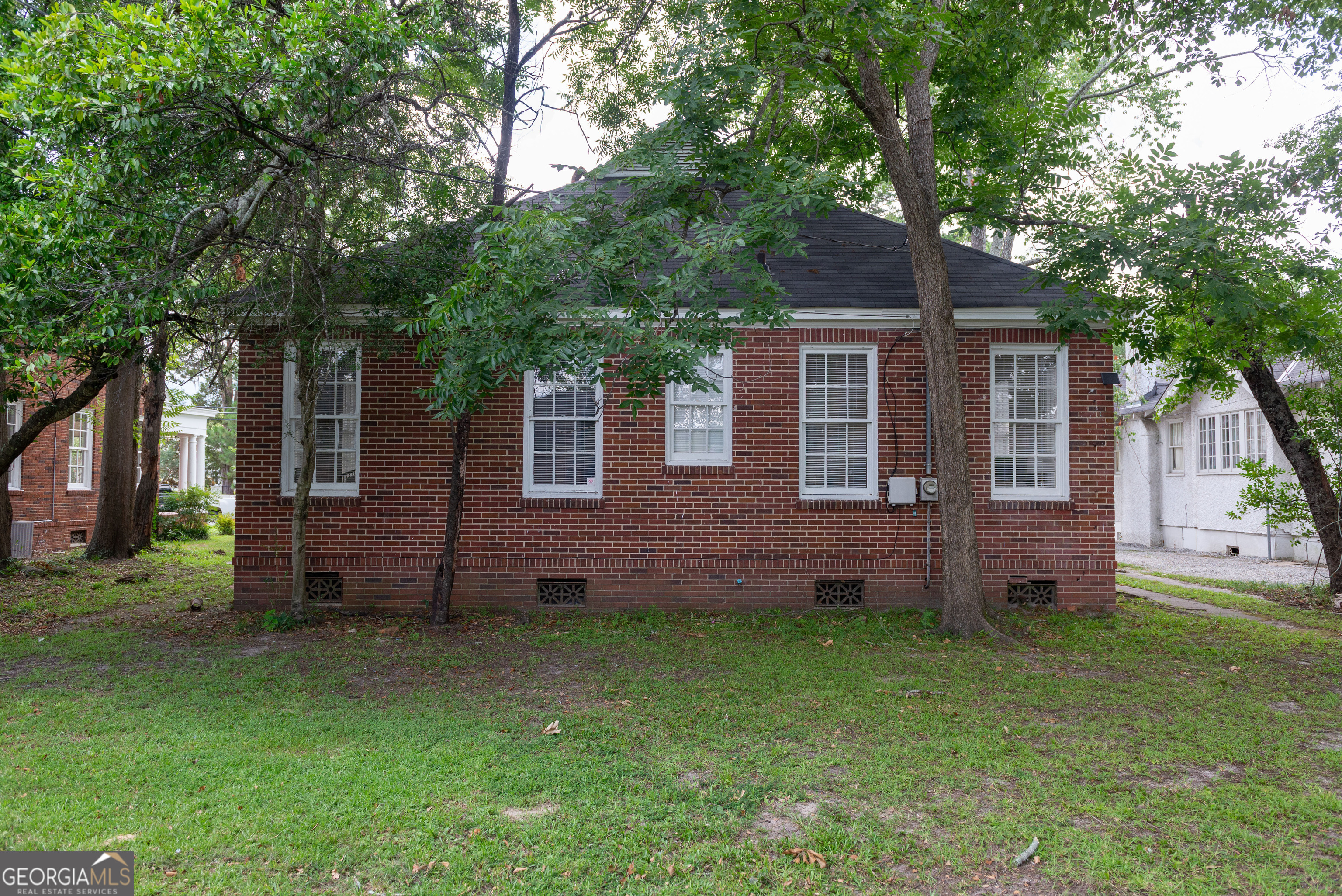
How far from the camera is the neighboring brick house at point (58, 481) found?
16500 millimetres

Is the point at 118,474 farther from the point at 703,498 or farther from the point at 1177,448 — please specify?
the point at 1177,448

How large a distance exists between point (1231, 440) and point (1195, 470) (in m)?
1.73

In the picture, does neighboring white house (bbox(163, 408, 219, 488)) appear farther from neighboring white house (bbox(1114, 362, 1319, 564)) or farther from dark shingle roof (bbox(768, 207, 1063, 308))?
neighboring white house (bbox(1114, 362, 1319, 564))

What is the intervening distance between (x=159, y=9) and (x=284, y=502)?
579 centimetres

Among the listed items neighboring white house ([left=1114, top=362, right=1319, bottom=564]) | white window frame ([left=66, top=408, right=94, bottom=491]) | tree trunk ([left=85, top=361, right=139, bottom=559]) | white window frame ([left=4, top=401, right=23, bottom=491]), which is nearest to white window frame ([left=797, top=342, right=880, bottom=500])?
neighboring white house ([left=1114, top=362, right=1319, bottom=564])

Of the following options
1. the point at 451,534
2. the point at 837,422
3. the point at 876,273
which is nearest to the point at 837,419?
the point at 837,422

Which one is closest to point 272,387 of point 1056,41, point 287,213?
point 287,213

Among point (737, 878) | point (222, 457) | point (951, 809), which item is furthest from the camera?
point (222, 457)

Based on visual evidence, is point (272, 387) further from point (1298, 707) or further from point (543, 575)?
point (1298, 707)

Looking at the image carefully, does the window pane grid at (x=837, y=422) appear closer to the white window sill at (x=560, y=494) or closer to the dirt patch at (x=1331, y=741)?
the white window sill at (x=560, y=494)

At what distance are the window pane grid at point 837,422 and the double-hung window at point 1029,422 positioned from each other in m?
1.61

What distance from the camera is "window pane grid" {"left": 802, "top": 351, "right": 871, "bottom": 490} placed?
32.6 feet

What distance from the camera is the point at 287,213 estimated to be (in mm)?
7648

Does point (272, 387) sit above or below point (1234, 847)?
above
